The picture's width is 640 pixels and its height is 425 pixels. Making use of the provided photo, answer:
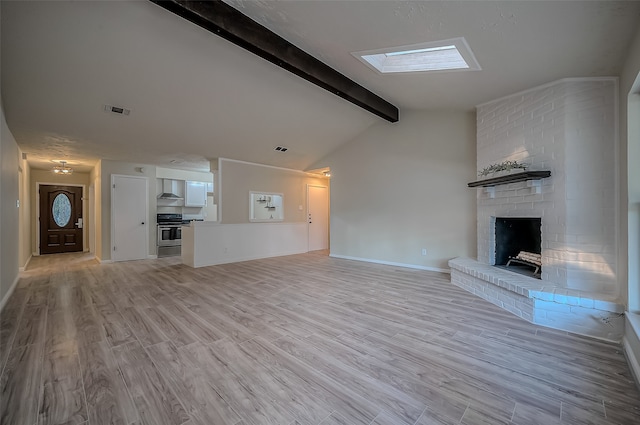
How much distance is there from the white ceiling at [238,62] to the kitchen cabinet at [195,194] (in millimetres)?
2774

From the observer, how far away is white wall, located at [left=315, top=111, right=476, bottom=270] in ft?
15.2

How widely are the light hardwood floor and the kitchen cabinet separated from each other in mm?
4485

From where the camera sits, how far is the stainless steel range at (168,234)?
7.04m

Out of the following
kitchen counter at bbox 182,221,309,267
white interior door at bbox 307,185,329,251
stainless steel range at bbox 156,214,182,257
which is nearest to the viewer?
kitchen counter at bbox 182,221,309,267

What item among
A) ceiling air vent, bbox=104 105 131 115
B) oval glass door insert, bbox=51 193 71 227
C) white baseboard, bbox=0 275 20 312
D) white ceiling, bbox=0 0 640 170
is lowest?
white baseboard, bbox=0 275 20 312

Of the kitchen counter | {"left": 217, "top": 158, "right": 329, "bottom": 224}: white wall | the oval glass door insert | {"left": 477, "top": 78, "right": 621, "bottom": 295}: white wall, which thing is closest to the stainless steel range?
the kitchen counter

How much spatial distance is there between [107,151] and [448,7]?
630 cm

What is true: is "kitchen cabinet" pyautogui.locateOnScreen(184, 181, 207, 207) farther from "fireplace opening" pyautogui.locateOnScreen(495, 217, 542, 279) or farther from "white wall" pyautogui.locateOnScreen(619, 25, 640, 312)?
"white wall" pyautogui.locateOnScreen(619, 25, 640, 312)

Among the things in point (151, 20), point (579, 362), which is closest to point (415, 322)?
point (579, 362)

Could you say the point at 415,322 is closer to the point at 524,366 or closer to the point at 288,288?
the point at 524,366

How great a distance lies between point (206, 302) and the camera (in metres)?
3.34

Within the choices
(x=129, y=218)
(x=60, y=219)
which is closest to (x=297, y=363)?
(x=129, y=218)

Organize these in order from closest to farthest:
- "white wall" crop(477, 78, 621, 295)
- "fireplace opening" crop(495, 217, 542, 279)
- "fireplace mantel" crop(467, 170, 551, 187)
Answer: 1. "white wall" crop(477, 78, 621, 295)
2. "fireplace mantel" crop(467, 170, 551, 187)
3. "fireplace opening" crop(495, 217, 542, 279)

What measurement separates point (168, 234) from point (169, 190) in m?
1.32
